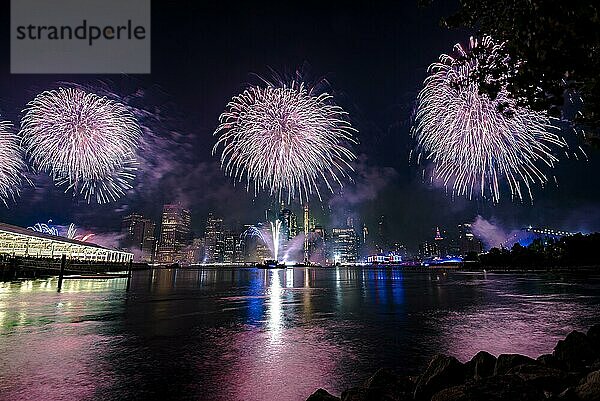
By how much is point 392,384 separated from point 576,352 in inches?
187

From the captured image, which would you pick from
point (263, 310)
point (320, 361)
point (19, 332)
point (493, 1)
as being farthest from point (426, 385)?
point (263, 310)

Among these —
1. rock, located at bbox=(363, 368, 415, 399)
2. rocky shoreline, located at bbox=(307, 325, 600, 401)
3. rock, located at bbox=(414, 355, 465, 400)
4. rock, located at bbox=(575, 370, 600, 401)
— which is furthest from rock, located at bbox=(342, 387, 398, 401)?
rock, located at bbox=(575, 370, 600, 401)

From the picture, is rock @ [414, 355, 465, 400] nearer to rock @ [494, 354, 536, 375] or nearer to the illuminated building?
rock @ [494, 354, 536, 375]

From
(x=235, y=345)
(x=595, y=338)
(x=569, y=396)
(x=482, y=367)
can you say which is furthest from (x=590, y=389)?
(x=235, y=345)

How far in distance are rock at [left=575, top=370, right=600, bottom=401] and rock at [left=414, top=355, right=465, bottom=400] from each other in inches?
98.4

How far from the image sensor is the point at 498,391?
19.9 feet

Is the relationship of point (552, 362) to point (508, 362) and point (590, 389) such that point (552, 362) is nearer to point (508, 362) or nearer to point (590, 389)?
point (508, 362)

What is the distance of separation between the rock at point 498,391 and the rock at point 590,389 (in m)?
0.52

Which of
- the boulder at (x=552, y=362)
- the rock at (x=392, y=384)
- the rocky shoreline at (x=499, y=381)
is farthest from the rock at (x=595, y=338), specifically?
the rock at (x=392, y=384)

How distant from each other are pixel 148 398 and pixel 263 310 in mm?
16836

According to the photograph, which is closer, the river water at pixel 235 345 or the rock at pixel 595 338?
the river water at pixel 235 345

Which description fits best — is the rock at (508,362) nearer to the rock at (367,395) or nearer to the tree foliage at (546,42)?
the rock at (367,395)

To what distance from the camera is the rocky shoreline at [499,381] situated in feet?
19.7

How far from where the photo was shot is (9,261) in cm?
6475
